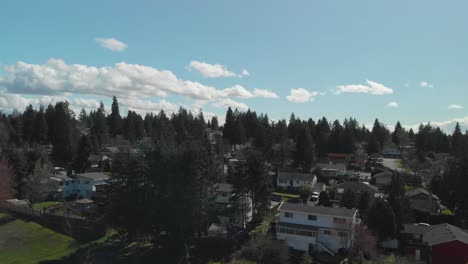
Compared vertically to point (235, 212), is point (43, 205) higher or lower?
lower

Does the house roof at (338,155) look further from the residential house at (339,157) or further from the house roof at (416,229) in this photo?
the house roof at (416,229)

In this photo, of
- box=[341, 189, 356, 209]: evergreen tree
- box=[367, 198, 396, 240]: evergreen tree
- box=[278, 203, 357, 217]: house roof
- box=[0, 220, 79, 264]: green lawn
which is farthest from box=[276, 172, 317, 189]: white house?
box=[0, 220, 79, 264]: green lawn

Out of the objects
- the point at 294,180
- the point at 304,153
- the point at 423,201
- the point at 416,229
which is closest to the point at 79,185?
the point at 294,180

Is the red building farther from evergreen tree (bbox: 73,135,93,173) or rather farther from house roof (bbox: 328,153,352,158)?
evergreen tree (bbox: 73,135,93,173)

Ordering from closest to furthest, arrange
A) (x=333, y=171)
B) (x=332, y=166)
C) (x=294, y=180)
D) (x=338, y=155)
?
(x=294, y=180) < (x=333, y=171) < (x=332, y=166) < (x=338, y=155)

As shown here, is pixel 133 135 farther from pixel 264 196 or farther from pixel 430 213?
pixel 430 213

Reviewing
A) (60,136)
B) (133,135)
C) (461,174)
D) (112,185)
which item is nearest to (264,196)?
(112,185)

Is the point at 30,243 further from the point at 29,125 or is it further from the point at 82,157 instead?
the point at 29,125

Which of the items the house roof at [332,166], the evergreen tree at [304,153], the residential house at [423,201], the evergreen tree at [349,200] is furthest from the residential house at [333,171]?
the evergreen tree at [349,200]
